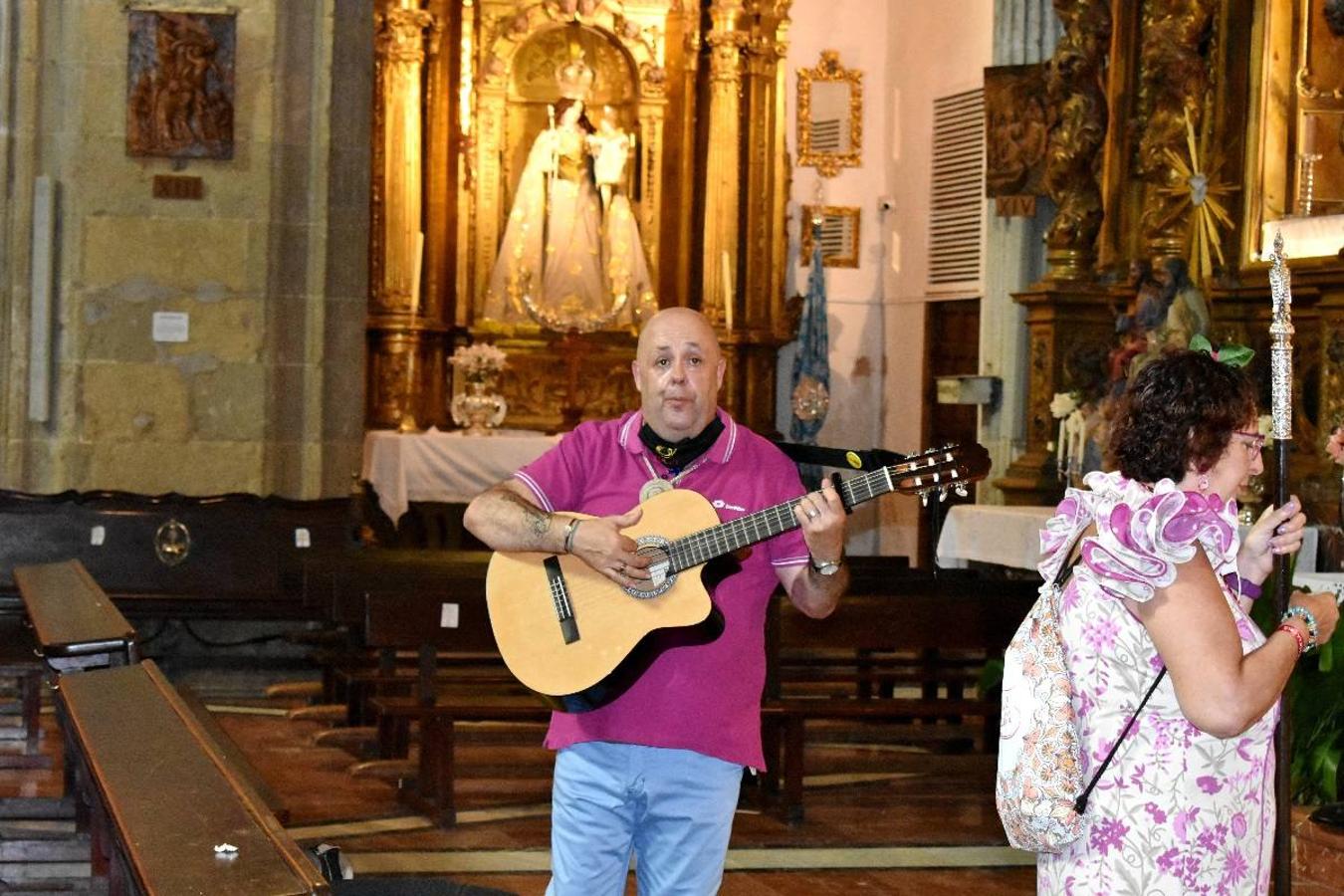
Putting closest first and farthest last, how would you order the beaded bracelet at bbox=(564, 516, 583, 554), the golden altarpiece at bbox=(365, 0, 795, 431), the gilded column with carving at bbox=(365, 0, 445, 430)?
Result: the beaded bracelet at bbox=(564, 516, 583, 554), the gilded column with carving at bbox=(365, 0, 445, 430), the golden altarpiece at bbox=(365, 0, 795, 431)

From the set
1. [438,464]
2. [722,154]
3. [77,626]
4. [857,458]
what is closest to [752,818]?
[77,626]

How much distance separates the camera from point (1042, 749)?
3.08m

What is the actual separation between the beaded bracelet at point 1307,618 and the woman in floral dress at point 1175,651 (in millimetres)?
12

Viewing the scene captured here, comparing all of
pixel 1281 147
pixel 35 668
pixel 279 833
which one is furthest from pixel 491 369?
pixel 279 833

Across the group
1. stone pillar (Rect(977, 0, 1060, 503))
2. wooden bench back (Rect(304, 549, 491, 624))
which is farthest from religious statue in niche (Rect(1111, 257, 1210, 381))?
wooden bench back (Rect(304, 549, 491, 624))

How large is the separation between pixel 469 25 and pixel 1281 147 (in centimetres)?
682

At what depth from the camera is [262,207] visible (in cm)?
1058

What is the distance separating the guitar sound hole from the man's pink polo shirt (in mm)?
93

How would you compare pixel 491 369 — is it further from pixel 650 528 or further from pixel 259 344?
pixel 650 528

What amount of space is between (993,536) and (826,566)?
709cm

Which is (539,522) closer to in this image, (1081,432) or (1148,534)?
(1148,534)

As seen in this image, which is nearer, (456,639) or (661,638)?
(661,638)

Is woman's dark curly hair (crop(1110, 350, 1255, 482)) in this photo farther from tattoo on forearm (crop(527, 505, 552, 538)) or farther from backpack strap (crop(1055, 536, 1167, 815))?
tattoo on forearm (crop(527, 505, 552, 538))

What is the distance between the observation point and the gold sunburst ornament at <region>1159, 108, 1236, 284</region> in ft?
34.4
